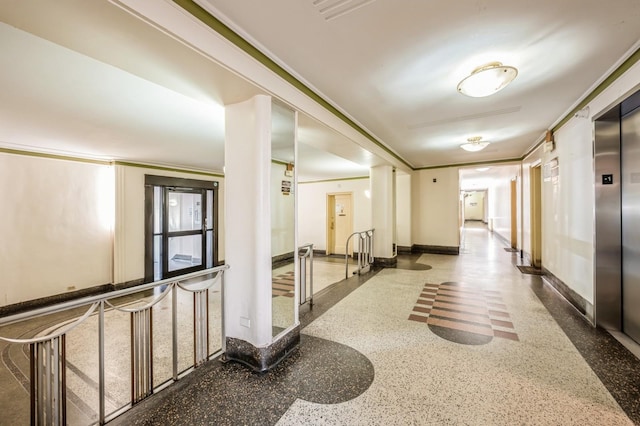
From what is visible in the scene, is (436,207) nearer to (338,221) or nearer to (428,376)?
(338,221)

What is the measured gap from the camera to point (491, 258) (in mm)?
6703

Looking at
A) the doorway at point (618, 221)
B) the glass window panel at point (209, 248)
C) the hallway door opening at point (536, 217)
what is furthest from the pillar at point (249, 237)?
the hallway door opening at point (536, 217)

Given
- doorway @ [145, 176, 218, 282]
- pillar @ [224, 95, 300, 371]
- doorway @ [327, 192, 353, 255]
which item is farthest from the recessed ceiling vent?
doorway @ [327, 192, 353, 255]

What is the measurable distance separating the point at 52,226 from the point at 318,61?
538 centimetres

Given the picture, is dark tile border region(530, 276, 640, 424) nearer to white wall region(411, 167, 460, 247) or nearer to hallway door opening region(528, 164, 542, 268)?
hallway door opening region(528, 164, 542, 268)

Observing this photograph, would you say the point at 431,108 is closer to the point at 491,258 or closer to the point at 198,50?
the point at 198,50

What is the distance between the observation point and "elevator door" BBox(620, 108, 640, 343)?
2.45m

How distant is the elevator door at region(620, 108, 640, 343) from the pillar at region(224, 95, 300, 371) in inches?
138

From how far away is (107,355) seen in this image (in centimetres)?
258

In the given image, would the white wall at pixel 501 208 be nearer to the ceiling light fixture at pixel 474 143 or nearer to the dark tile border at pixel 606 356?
the ceiling light fixture at pixel 474 143

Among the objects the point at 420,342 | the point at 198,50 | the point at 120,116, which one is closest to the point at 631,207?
the point at 420,342

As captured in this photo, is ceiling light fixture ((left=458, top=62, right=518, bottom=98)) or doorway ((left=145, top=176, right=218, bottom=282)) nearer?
ceiling light fixture ((left=458, top=62, right=518, bottom=98))

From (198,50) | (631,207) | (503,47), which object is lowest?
(631,207)

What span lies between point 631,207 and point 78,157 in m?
7.91
